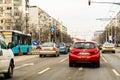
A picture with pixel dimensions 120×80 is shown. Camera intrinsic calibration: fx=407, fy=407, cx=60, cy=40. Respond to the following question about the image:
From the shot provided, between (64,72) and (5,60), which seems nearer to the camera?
(5,60)

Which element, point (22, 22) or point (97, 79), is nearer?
point (97, 79)

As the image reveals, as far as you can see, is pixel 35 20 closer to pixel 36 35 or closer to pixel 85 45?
pixel 36 35

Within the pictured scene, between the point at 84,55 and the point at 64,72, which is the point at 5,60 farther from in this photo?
the point at 84,55

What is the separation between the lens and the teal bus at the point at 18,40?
45141 millimetres

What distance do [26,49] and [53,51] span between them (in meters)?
10.9

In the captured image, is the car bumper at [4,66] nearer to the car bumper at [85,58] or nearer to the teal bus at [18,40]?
the car bumper at [85,58]

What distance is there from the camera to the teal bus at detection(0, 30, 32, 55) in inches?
1777

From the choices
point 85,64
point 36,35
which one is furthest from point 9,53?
point 36,35

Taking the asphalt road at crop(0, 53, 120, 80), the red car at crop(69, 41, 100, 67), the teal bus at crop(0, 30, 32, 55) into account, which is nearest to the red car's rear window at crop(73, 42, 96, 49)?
the red car at crop(69, 41, 100, 67)

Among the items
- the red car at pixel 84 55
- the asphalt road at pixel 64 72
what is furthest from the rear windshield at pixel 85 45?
the asphalt road at pixel 64 72

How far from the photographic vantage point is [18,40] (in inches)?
1901

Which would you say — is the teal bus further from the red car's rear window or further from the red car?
the red car

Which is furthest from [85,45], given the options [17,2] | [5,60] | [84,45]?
[17,2]

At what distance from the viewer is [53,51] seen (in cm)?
4378
